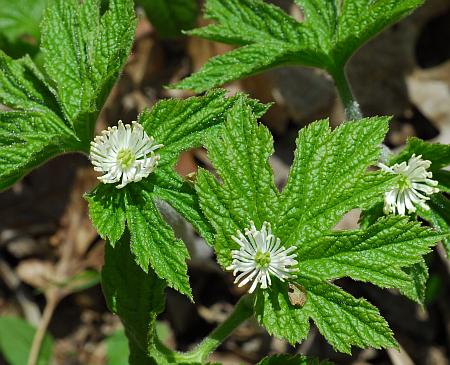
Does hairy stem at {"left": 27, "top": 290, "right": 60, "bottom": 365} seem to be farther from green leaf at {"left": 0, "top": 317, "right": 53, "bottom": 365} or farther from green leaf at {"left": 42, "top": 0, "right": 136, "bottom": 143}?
green leaf at {"left": 42, "top": 0, "right": 136, "bottom": 143}

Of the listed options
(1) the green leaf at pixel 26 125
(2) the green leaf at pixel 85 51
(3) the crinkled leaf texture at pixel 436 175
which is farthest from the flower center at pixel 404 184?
(1) the green leaf at pixel 26 125

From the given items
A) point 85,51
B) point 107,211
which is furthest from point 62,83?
point 107,211

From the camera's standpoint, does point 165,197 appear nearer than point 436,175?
Yes

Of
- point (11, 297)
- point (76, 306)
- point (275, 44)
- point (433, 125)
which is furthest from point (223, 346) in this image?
point (275, 44)

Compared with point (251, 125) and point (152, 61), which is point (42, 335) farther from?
point (251, 125)

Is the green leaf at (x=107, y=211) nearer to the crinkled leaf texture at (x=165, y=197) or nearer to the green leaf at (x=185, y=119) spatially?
the crinkled leaf texture at (x=165, y=197)

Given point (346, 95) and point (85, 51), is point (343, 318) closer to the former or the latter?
point (346, 95)
